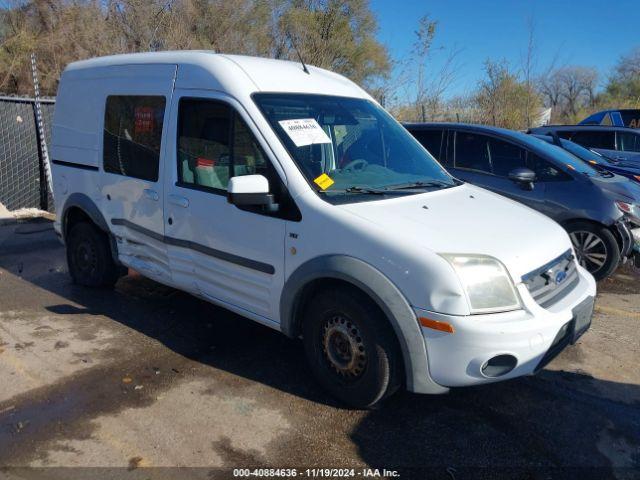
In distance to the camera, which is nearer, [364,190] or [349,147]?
[364,190]

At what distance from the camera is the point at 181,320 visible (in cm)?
475

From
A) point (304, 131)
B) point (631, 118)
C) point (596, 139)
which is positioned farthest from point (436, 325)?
point (631, 118)

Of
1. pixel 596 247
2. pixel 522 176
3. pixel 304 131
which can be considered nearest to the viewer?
pixel 304 131

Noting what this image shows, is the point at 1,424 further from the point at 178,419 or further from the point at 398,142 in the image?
the point at 398,142

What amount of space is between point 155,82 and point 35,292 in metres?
2.65

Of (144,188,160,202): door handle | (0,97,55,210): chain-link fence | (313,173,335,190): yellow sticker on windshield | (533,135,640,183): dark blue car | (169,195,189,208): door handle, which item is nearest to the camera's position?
(313,173,335,190): yellow sticker on windshield

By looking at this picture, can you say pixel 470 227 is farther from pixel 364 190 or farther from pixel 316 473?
pixel 316 473

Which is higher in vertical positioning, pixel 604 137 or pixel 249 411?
pixel 604 137

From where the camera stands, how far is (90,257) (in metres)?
5.31

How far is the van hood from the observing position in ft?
9.75

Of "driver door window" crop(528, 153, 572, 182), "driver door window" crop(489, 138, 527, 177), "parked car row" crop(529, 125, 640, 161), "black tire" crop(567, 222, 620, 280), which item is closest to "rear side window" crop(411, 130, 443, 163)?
"driver door window" crop(489, 138, 527, 177)

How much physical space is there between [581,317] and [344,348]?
1466mm

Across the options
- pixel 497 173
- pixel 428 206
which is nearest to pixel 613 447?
pixel 428 206

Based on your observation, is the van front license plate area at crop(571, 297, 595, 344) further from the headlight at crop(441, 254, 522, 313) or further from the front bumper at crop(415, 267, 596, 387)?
the headlight at crop(441, 254, 522, 313)
